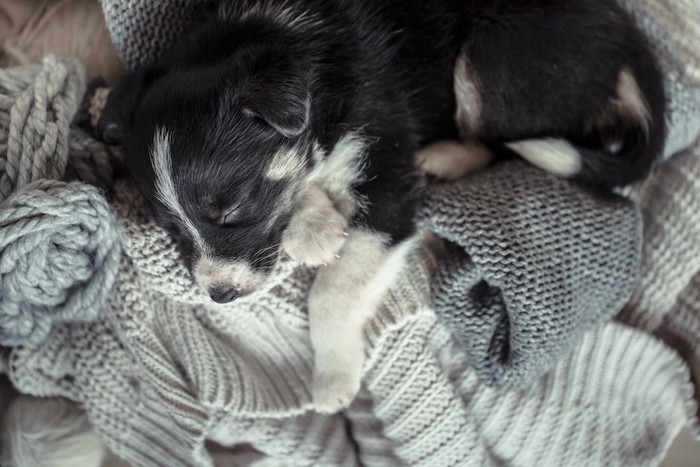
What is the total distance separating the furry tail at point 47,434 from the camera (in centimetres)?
170

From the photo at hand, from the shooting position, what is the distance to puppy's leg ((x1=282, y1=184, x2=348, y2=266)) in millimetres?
1598

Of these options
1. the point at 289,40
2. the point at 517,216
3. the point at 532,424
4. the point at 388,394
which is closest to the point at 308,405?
the point at 388,394

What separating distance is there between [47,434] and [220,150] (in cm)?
97

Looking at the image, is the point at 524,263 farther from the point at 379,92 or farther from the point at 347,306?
the point at 379,92

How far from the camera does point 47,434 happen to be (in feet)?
5.57

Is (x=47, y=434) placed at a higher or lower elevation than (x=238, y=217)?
lower

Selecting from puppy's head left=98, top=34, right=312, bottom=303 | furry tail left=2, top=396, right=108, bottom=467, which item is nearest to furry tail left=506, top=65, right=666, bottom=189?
puppy's head left=98, top=34, right=312, bottom=303

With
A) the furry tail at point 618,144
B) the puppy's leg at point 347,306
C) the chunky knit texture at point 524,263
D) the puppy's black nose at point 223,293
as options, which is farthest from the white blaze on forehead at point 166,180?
the furry tail at point 618,144

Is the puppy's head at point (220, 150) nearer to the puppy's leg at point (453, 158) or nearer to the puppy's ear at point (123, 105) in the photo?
the puppy's ear at point (123, 105)

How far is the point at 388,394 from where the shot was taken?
178 centimetres

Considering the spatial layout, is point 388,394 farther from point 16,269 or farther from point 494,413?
point 16,269

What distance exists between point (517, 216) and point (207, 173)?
809 millimetres

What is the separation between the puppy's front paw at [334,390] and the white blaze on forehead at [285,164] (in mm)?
566

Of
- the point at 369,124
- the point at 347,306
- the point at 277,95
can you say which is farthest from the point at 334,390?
the point at 277,95
